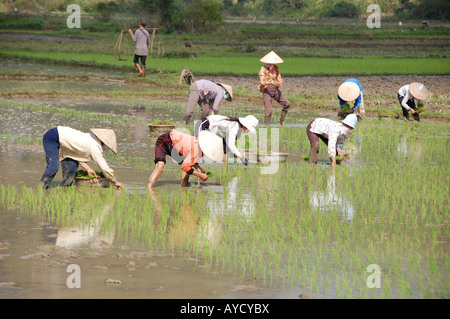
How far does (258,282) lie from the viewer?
16.4 ft

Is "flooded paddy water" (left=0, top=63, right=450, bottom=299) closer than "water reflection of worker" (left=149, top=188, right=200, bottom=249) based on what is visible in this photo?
Yes

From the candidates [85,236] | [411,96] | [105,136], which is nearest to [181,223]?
[85,236]

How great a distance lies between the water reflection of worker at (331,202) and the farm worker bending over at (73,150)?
1.93m

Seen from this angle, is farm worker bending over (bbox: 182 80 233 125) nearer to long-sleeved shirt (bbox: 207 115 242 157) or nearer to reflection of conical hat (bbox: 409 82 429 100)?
long-sleeved shirt (bbox: 207 115 242 157)

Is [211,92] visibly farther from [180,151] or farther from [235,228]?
[235,228]

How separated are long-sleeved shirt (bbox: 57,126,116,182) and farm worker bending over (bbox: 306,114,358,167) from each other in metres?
2.71

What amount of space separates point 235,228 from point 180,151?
1.47 meters

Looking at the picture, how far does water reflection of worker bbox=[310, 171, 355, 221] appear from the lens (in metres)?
6.96

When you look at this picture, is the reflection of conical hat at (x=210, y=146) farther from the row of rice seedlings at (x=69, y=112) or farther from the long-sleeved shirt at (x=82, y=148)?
the row of rice seedlings at (x=69, y=112)

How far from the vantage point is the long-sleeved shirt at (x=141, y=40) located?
17219mm

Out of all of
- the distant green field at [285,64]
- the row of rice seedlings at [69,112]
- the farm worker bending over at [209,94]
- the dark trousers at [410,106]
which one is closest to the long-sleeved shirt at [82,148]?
the farm worker bending over at [209,94]

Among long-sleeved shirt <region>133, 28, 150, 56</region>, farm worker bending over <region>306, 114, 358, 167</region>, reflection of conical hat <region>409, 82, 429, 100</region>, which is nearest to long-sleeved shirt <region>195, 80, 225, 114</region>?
farm worker bending over <region>306, 114, 358, 167</region>

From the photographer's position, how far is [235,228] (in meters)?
6.30
